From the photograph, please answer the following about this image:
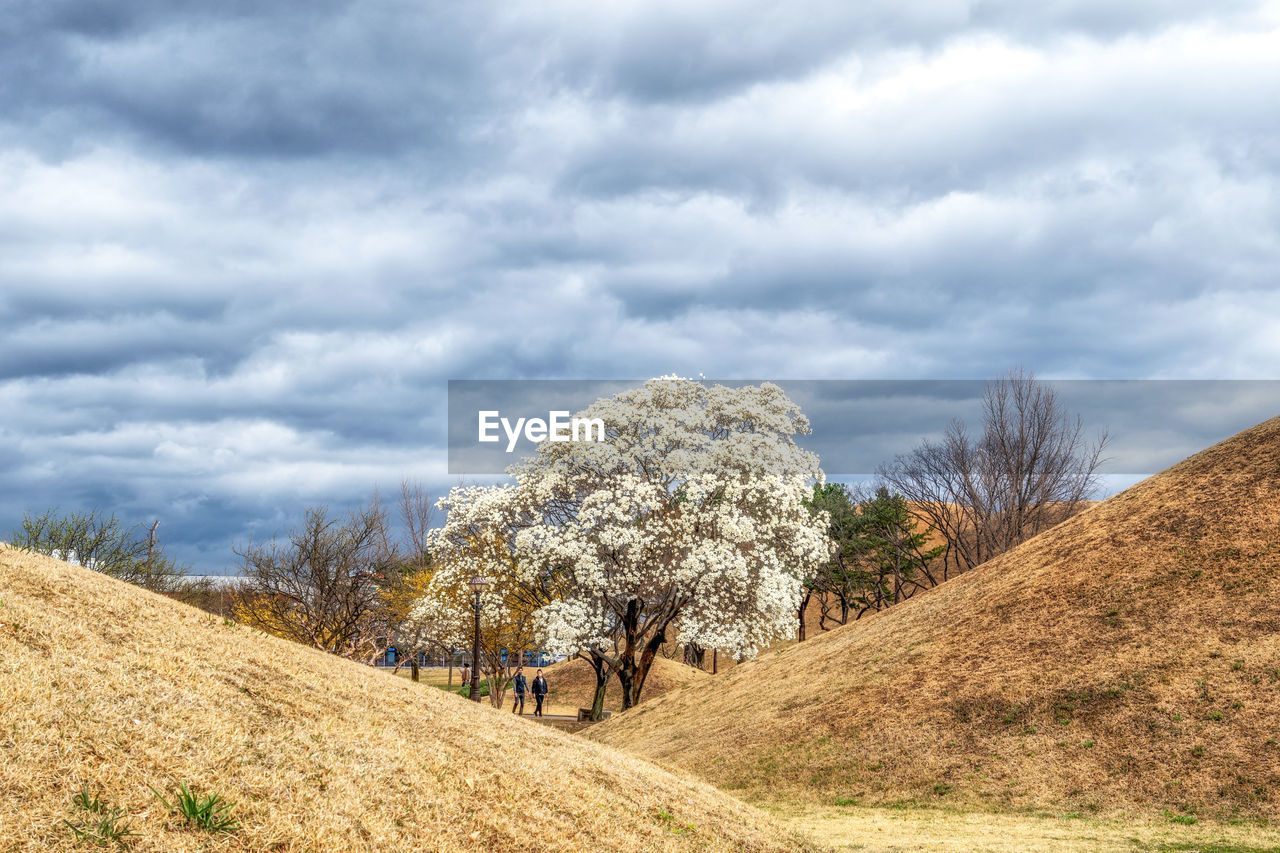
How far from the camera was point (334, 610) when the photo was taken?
37312 millimetres

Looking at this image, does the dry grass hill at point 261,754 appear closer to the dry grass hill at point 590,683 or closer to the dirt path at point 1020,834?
the dirt path at point 1020,834

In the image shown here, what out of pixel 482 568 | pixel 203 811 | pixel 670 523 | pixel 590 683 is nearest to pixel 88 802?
pixel 203 811

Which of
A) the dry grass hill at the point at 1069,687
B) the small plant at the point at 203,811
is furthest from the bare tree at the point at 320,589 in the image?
the small plant at the point at 203,811

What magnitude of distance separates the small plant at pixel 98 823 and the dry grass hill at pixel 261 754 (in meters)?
0.03

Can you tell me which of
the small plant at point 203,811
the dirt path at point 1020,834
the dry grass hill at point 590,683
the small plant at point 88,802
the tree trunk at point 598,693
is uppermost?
the small plant at point 88,802

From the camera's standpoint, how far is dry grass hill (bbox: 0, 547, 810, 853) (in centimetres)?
593

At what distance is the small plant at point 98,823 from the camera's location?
5.30 meters

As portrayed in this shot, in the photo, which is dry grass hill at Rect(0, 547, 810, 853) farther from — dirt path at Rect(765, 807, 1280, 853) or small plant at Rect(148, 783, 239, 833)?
dirt path at Rect(765, 807, 1280, 853)

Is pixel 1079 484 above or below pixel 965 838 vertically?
above

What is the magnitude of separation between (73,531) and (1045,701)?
118ft

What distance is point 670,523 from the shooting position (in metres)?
30.1

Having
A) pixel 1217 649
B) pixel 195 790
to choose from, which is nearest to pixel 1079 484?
pixel 1217 649

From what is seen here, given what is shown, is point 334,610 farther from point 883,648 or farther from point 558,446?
point 883,648

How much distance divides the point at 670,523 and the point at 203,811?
24564mm
